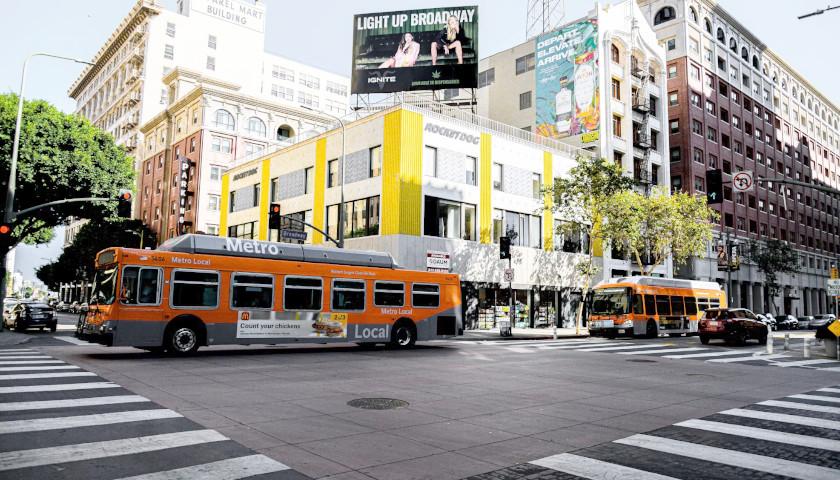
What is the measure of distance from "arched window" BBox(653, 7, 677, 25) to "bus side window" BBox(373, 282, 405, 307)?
178 ft

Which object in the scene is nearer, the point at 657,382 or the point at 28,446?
the point at 28,446

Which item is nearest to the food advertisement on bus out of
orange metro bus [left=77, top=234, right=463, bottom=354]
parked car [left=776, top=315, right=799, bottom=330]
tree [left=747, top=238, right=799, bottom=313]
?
orange metro bus [left=77, top=234, right=463, bottom=354]

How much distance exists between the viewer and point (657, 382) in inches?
502

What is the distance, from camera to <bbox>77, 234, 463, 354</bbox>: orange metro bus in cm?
1560

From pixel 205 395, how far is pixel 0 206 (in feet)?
97.1

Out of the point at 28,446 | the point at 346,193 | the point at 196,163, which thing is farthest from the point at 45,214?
the point at 28,446

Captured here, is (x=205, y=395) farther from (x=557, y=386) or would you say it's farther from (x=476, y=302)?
(x=476, y=302)

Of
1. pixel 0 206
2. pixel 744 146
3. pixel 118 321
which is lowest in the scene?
pixel 118 321

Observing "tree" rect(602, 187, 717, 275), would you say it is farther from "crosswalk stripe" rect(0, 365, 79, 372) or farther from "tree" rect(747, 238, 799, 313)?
"crosswalk stripe" rect(0, 365, 79, 372)

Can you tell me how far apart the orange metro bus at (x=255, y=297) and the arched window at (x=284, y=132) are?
48943mm

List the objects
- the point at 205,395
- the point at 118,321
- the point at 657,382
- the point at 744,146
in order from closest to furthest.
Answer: the point at 205,395 → the point at 657,382 → the point at 118,321 → the point at 744,146

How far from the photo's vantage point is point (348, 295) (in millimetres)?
19703

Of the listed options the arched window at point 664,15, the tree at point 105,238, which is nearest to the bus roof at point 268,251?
the tree at point 105,238

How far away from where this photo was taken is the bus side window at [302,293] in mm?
18406
